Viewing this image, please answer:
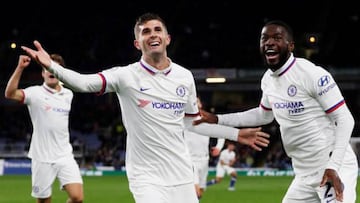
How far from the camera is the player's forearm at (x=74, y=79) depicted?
645cm

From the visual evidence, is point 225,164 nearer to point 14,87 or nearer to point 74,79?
point 14,87

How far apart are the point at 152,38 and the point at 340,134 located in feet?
6.00

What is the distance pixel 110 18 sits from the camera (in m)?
43.0

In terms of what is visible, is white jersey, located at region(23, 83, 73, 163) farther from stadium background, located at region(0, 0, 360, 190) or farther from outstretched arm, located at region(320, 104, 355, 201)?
stadium background, located at region(0, 0, 360, 190)

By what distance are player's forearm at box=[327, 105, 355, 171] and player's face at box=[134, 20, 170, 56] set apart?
5.28 feet

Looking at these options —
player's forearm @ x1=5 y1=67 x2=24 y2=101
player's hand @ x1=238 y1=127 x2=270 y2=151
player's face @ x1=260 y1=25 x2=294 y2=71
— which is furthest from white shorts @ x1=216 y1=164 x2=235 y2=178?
player's face @ x1=260 y1=25 x2=294 y2=71

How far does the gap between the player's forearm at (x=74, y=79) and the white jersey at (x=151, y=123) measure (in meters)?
0.34

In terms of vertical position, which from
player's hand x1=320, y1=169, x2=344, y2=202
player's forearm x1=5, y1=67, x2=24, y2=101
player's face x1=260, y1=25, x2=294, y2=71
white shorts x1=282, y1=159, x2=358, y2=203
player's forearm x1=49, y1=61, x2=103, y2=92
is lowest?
white shorts x1=282, y1=159, x2=358, y2=203

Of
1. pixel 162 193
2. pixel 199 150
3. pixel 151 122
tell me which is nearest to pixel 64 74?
pixel 151 122

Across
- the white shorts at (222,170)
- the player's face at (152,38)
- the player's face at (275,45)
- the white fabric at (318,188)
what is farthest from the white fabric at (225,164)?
the player's face at (152,38)

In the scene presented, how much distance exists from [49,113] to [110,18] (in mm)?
31517

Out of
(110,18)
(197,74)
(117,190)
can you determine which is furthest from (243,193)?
(110,18)

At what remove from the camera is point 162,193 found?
7.02 m

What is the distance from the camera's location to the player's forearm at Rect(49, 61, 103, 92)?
6.45 meters
